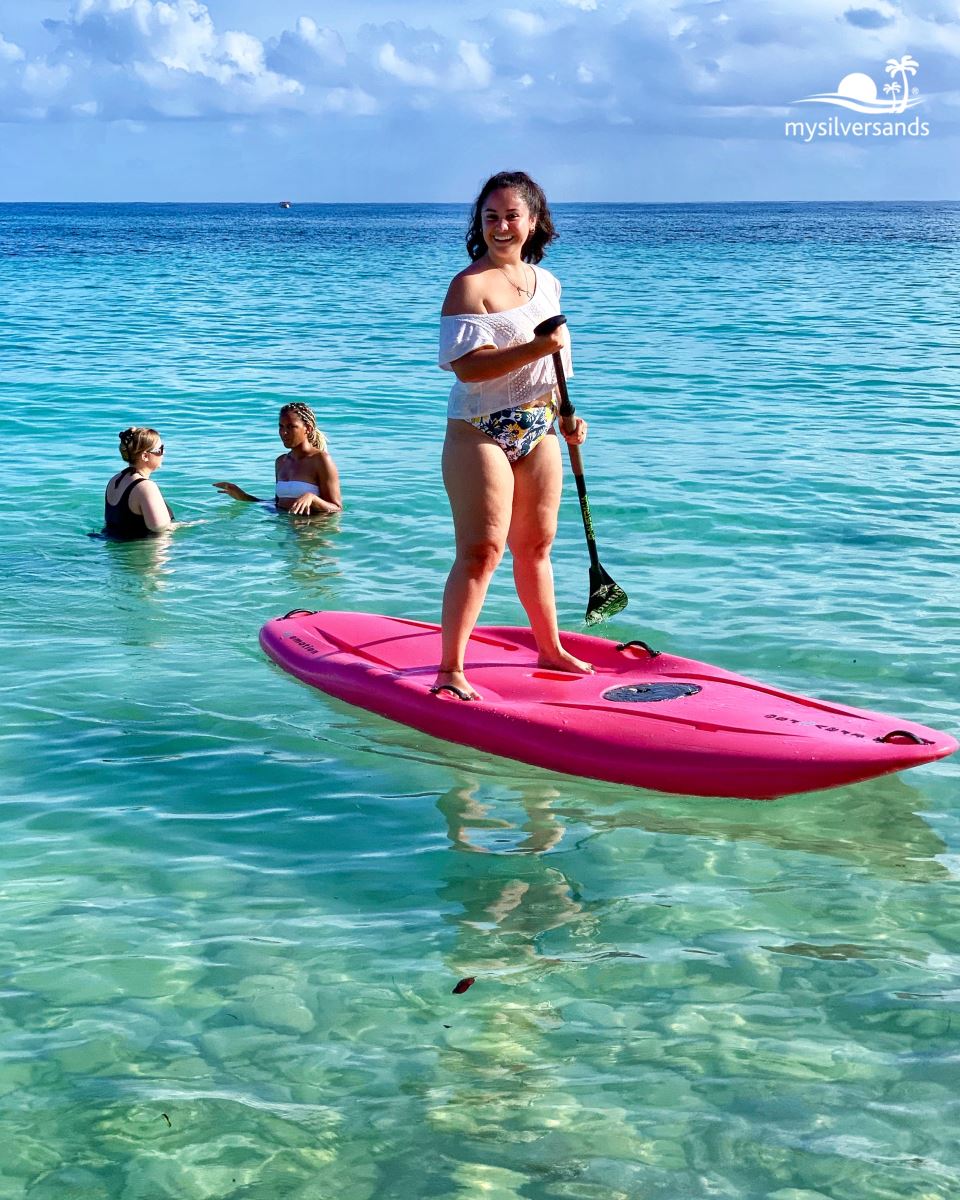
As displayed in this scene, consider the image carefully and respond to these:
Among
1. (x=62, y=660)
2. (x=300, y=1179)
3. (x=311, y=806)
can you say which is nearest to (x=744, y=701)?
(x=311, y=806)

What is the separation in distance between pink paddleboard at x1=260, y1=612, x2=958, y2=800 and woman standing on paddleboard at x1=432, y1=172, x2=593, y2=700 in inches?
Result: 10.0

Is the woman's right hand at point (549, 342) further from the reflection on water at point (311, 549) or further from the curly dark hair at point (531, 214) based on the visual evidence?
the reflection on water at point (311, 549)

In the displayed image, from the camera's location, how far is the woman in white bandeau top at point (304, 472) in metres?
9.67

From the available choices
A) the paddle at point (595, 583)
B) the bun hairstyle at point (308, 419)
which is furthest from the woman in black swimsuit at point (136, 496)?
the paddle at point (595, 583)

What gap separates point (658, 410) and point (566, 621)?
778 centimetres

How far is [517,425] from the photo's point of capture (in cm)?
498

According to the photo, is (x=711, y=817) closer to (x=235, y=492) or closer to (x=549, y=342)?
(x=549, y=342)

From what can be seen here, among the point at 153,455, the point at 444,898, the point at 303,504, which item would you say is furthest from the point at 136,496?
the point at 444,898

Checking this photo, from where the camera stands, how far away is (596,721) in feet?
16.5

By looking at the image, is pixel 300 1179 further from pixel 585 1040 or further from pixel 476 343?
pixel 476 343

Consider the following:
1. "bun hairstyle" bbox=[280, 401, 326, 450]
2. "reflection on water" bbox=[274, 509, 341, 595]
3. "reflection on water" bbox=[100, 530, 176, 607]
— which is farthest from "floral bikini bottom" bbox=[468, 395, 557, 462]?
"bun hairstyle" bbox=[280, 401, 326, 450]

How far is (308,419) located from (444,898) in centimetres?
607

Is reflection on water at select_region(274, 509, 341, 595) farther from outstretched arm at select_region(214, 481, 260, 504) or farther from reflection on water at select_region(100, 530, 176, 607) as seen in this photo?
reflection on water at select_region(100, 530, 176, 607)

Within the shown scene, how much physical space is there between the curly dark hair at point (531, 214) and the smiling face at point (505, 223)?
0.02m
